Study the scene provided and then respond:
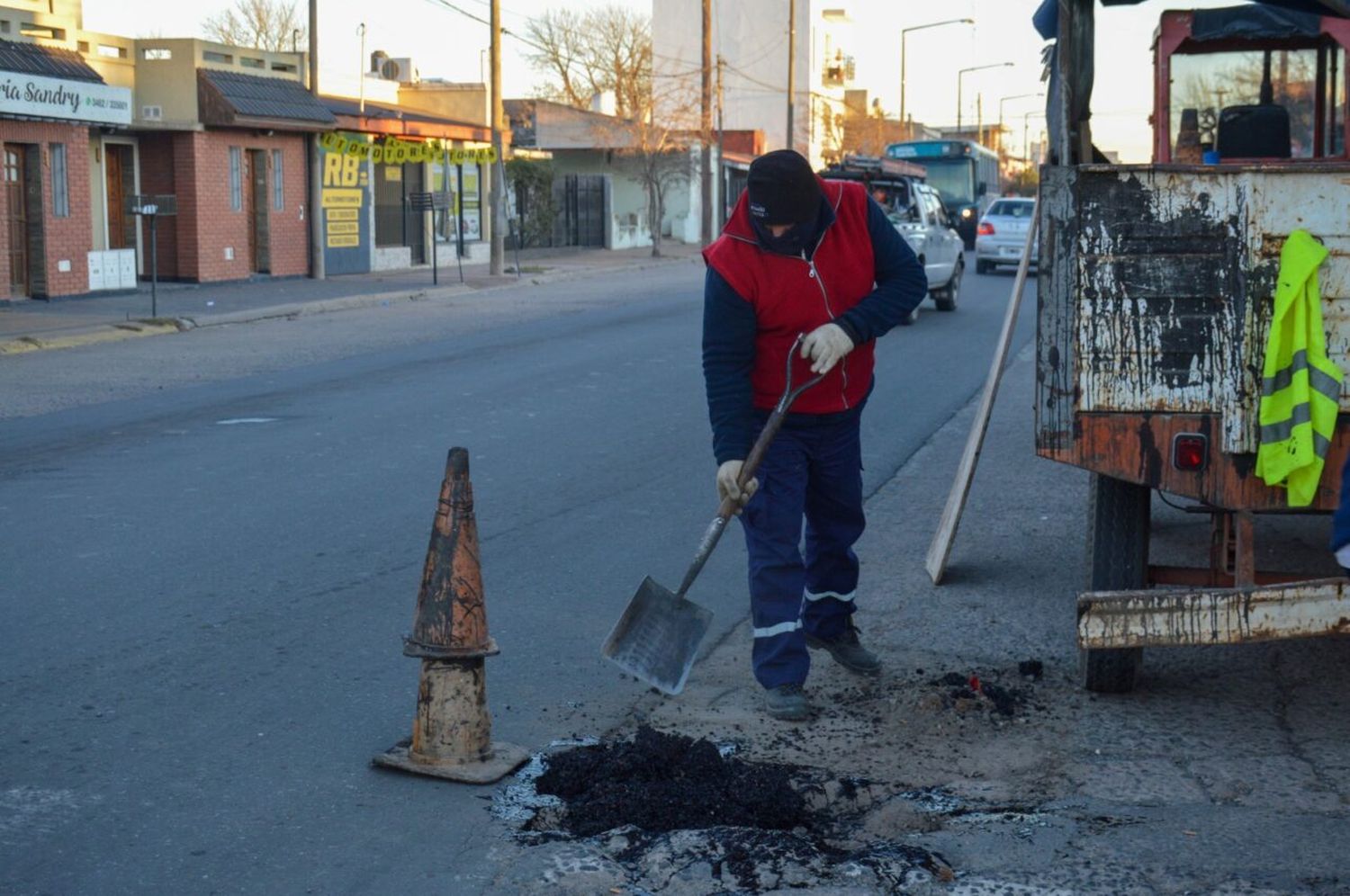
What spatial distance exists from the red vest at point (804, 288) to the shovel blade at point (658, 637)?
72cm

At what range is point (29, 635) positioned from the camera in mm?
6234

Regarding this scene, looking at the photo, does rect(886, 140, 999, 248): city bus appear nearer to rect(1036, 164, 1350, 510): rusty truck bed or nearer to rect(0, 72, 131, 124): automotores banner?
rect(0, 72, 131, 124): automotores banner

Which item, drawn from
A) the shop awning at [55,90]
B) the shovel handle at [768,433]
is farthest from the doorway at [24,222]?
the shovel handle at [768,433]

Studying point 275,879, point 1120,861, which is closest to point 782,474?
point 1120,861

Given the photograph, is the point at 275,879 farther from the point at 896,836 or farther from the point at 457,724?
the point at 896,836

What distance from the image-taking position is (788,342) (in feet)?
17.2

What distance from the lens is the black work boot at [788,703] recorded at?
5.18 m

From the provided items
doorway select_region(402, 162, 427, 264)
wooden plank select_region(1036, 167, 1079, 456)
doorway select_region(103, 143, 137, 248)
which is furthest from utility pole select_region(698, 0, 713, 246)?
wooden plank select_region(1036, 167, 1079, 456)

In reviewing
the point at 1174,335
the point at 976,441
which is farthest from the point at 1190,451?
the point at 976,441

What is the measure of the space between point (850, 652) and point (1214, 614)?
4.82 ft

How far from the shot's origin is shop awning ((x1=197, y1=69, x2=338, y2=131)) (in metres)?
29.6

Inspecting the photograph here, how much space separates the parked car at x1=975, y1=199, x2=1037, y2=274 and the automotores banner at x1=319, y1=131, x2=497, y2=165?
1027 cm

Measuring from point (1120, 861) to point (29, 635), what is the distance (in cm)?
Answer: 422

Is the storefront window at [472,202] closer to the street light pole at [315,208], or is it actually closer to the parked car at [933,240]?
the street light pole at [315,208]
